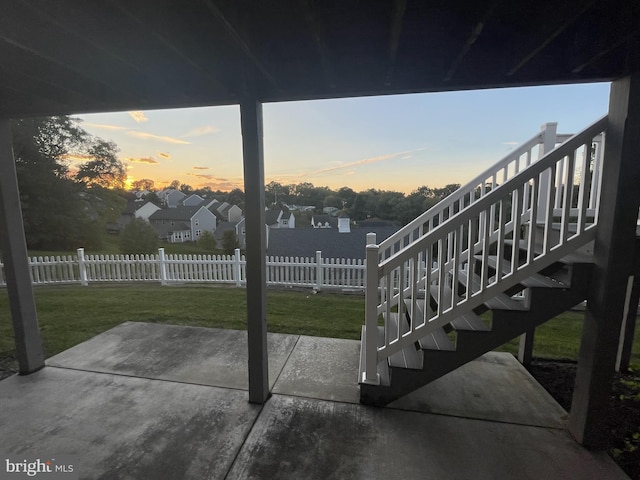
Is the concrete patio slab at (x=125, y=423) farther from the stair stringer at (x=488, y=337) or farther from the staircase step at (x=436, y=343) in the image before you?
the staircase step at (x=436, y=343)

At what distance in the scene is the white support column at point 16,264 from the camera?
264 centimetres

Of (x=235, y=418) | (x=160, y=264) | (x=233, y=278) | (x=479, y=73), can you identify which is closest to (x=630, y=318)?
(x=479, y=73)

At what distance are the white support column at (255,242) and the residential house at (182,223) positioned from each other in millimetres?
8762

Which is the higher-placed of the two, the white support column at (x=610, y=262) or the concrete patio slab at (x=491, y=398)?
the white support column at (x=610, y=262)

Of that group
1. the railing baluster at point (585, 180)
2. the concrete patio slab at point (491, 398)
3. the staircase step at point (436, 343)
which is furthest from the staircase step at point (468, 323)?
the railing baluster at point (585, 180)

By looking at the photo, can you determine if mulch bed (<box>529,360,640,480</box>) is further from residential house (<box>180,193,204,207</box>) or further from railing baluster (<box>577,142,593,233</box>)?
residential house (<box>180,193,204,207</box>)

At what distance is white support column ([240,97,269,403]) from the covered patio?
28 centimetres

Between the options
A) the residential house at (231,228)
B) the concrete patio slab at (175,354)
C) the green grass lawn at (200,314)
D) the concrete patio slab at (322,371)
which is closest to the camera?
the concrete patio slab at (322,371)

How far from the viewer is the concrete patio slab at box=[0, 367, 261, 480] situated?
1812 mm

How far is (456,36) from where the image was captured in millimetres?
1591

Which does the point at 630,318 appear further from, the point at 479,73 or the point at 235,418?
the point at 235,418

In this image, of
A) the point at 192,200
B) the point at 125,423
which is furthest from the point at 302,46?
the point at 192,200
